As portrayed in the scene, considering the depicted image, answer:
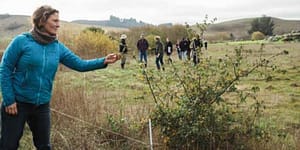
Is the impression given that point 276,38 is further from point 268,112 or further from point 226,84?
point 226,84

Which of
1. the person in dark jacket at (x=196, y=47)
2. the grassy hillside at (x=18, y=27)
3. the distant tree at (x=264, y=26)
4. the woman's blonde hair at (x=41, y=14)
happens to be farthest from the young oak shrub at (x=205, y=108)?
the distant tree at (x=264, y=26)

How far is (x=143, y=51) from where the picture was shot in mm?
20609

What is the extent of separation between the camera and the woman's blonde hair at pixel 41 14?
401 cm

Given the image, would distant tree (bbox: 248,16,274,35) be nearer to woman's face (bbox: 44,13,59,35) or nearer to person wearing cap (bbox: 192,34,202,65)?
person wearing cap (bbox: 192,34,202,65)

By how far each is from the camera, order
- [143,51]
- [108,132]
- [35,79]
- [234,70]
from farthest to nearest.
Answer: [143,51], [108,132], [234,70], [35,79]

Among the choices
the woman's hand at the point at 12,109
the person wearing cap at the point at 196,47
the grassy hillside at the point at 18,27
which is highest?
the person wearing cap at the point at 196,47

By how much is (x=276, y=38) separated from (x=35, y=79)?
56918 mm

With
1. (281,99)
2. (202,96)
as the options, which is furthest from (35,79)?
(281,99)

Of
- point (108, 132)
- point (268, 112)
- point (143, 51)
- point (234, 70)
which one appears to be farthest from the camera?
point (143, 51)

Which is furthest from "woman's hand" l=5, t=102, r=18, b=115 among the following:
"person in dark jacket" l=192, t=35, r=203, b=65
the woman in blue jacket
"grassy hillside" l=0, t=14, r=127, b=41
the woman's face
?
"grassy hillside" l=0, t=14, r=127, b=41

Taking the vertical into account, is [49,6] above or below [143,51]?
above

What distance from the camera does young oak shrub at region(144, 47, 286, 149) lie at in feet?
18.1

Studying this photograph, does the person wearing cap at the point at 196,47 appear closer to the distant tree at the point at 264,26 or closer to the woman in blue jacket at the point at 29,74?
the woman in blue jacket at the point at 29,74

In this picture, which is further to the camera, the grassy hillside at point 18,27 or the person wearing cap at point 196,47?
the grassy hillside at point 18,27
